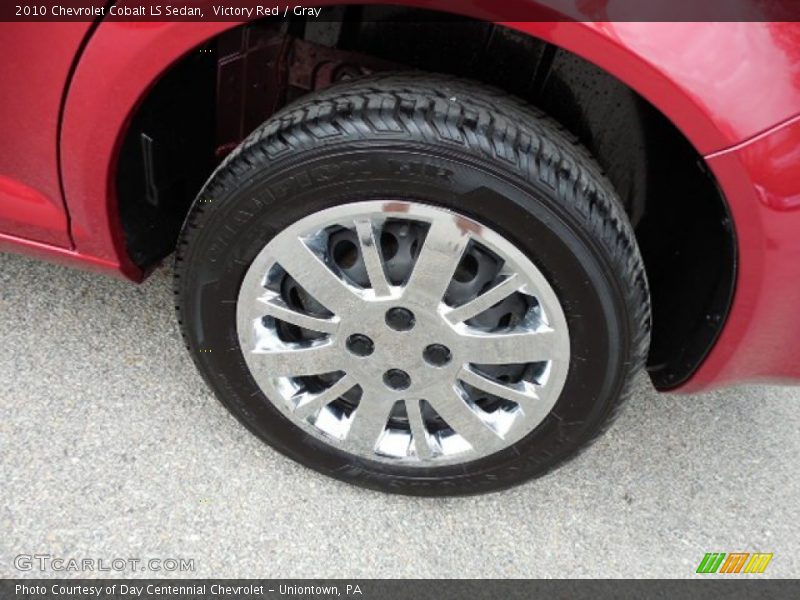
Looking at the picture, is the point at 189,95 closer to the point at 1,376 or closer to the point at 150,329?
the point at 150,329

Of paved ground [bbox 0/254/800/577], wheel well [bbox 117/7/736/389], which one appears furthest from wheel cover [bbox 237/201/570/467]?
wheel well [bbox 117/7/736/389]

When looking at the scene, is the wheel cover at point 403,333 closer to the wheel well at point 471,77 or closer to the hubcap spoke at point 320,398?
the hubcap spoke at point 320,398

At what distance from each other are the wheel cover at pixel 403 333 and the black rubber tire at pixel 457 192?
33 millimetres

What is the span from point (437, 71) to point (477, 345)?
0.60 m

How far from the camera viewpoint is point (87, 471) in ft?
6.15

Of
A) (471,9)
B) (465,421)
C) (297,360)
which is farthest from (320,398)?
(471,9)

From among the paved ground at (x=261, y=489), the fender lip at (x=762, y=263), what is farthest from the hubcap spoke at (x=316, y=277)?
the fender lip at (x=762, y=263)

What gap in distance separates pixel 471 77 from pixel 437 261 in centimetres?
46

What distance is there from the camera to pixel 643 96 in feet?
4.41

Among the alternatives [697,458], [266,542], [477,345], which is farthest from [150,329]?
[697,458]

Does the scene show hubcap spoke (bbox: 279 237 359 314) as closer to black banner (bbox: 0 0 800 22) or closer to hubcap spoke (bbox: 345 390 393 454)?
hubcap spoke (bbox: 345 390 393 454)

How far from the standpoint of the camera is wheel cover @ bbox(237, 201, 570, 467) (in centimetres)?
157

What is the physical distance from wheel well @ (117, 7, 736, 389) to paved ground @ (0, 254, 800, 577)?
371 millimetres

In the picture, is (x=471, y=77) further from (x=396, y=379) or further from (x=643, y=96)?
(x=396, y=379)
